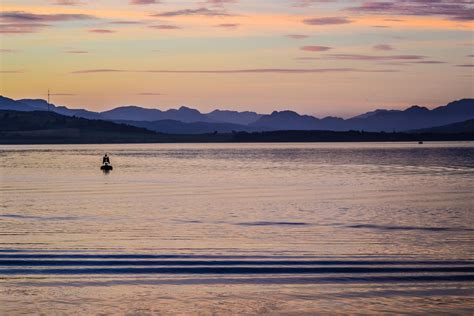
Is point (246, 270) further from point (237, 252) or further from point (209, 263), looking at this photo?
point (237, 252)

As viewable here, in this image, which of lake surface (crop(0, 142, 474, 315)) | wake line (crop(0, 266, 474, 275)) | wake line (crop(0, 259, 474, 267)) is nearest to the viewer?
lake surface (crop(0, 142, 474, 315))

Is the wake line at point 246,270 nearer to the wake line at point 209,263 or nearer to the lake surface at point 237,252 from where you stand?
the lake surface at point 237,252

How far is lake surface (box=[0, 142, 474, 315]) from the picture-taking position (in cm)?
1764

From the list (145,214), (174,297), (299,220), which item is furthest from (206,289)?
(145,214)

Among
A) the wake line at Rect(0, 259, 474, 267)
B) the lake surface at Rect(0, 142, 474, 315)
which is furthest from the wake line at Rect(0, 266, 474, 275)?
the wake line at Rect(0, 259, 474, 267)

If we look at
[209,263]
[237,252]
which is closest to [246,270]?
[209,263]

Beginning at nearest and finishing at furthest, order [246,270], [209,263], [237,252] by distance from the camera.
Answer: [246,270]
[209,263]
[237,252]

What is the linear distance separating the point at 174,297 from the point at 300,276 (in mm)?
3662

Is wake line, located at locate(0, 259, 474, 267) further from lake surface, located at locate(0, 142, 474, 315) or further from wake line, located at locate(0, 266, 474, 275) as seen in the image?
wake line, located at locate(0, 266, 474, 275)

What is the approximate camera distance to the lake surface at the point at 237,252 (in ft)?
57.9

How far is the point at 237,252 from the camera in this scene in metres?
24.0

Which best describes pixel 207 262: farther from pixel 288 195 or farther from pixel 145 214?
pixel 288 195

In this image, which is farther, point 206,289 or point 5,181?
point 5,181

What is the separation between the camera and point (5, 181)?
60.8m
